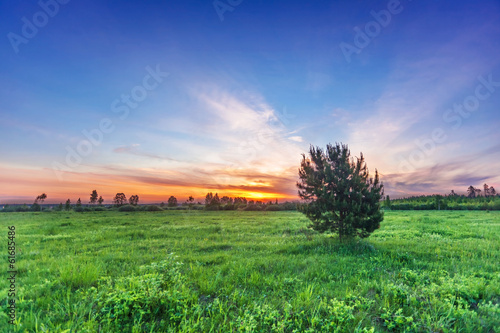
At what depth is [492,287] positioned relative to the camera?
6.04 m

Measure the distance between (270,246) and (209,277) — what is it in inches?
197

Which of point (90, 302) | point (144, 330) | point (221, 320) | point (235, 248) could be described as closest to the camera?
point (144, 330)

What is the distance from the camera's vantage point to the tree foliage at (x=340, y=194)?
11.0m

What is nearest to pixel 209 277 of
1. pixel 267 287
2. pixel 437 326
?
pixel 267 287

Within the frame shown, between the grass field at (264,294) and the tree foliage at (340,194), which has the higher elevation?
the tree foliage at (340,194)

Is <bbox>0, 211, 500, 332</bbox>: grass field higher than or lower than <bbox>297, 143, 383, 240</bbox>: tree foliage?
lower

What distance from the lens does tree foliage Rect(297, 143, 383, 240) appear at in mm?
11016

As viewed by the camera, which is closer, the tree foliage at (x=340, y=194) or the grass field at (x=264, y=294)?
the grass field at (x=264, y=294)

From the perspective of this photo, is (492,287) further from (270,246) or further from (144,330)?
(144,330)

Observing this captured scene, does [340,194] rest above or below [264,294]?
above

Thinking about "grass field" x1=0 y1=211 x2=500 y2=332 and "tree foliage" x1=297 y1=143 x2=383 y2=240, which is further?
"tree foliage" x1=297 y1=143 x2=383 y2=240

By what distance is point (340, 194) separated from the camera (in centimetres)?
1151

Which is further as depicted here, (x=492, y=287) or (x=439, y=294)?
(x=492, y=287)

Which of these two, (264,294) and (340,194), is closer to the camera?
(264,294)
